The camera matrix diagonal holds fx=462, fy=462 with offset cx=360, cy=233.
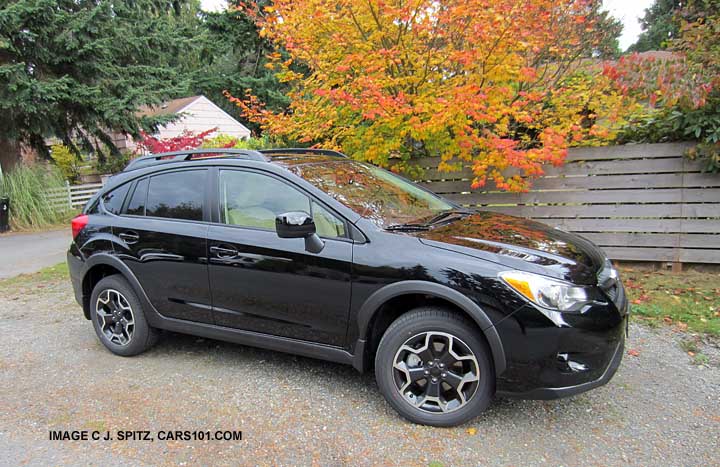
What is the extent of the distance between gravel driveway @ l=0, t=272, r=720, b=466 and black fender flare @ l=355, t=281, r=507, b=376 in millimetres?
491

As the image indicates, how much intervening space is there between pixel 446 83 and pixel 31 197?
1163cm

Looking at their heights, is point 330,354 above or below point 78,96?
below

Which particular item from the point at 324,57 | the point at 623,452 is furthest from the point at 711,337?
the point at 324,57

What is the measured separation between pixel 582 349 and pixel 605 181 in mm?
3986

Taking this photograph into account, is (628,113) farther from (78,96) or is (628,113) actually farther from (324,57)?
(78,96)

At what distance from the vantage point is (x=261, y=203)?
335cm

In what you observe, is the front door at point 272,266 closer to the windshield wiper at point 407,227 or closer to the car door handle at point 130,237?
the windshield wiper at point 407,227

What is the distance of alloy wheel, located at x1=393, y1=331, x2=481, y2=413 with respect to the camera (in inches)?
106

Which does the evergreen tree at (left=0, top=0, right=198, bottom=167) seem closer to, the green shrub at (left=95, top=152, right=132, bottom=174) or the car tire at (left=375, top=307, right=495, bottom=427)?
the green shrub at (left=95, top=152, right=132, bottom=174)

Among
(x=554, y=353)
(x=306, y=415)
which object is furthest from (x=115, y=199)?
(x=554, y=353)

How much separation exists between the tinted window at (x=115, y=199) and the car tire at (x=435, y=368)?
2626 millimetres

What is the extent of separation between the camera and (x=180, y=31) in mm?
14008

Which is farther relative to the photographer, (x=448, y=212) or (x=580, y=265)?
(x=448, y=212)

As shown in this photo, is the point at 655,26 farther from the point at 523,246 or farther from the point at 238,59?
the point at 523,246
